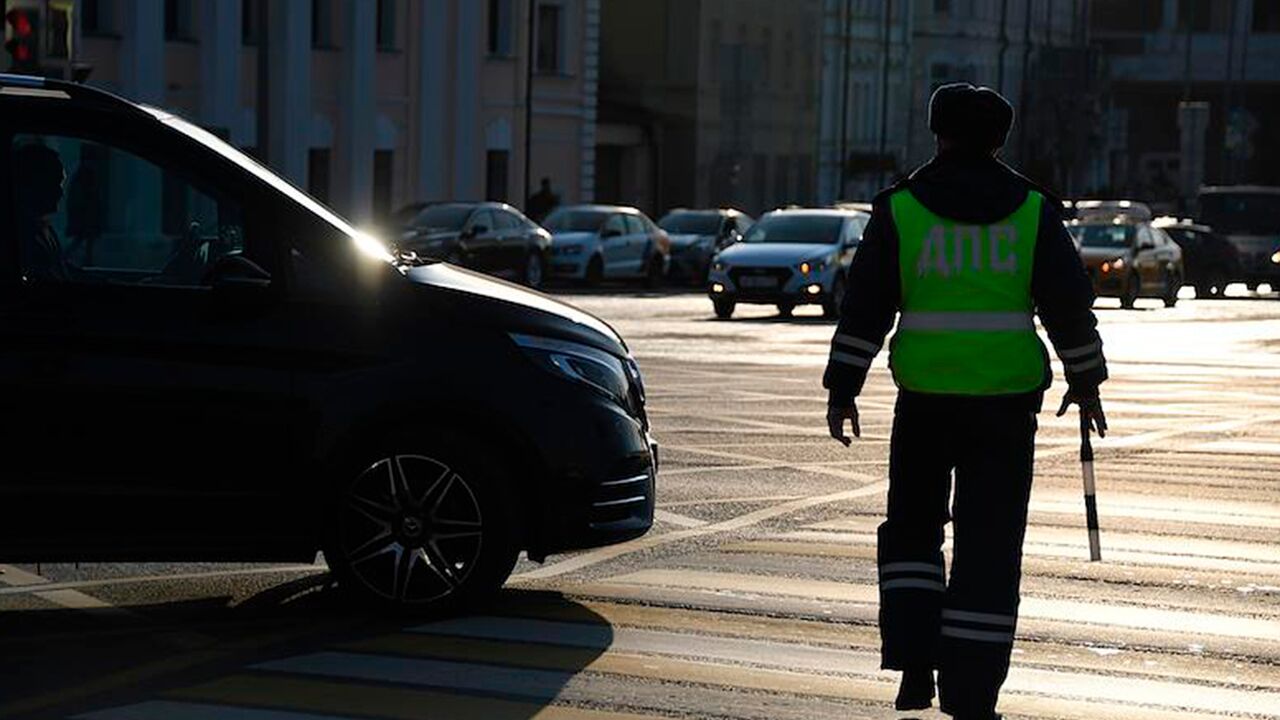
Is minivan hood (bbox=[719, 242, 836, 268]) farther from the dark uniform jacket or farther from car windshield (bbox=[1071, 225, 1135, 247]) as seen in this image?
the dark uniform jacket

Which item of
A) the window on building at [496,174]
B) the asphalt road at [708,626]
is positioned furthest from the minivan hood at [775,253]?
the window on building at [496,174]

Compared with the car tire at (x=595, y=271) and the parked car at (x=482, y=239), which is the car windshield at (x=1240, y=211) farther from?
the parked car at (x=482, y=239)

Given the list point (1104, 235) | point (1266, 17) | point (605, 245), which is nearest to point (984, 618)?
point (1104, 235)

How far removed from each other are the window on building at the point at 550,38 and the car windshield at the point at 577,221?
15480 mm

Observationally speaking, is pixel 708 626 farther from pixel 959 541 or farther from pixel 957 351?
pixel 957 351

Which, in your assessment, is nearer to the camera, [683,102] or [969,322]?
[969,322]

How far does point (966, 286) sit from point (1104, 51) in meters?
128

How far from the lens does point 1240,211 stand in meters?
66.1

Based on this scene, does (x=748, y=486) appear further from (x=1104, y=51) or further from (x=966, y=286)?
(x=1104, y=51)

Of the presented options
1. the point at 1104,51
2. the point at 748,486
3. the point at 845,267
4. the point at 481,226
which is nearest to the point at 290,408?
the point at 748,486

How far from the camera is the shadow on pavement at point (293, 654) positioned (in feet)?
28.4

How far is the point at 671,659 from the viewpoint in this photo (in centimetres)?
936

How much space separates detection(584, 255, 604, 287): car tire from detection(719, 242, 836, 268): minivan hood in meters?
12.8

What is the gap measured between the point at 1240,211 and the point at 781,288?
94.3ft
